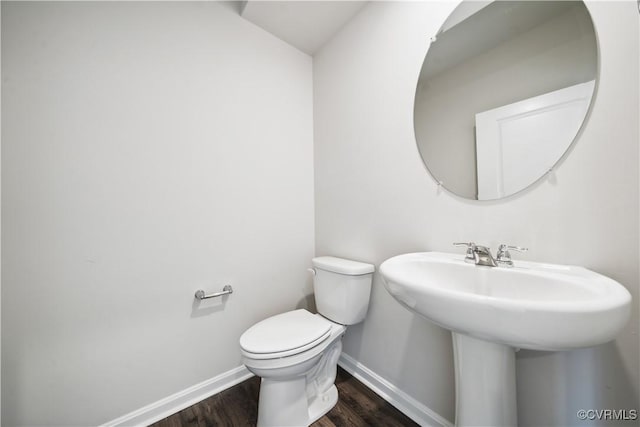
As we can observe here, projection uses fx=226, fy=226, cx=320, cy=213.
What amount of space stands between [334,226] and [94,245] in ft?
4.07

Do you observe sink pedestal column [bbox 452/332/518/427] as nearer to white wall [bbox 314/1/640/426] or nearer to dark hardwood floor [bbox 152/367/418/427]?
white wall [bbox 314/1/640/426]

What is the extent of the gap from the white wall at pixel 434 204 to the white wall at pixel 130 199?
45 centimetres

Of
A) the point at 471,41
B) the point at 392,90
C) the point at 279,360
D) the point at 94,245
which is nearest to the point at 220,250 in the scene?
the point at 94,245

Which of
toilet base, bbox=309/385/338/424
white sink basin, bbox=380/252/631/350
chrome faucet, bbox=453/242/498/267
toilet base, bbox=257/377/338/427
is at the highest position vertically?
chrome faucet, bbox=453/242/498/267

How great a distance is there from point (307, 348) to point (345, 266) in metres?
0.45

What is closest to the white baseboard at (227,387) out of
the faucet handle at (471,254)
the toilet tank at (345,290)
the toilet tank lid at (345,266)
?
the toilet tank at (345,290)

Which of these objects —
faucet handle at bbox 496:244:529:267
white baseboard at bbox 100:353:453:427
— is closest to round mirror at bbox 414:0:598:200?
faucet handle at bbox 496:244:529:267

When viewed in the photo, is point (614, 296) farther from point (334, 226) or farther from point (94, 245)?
point (94, 245)

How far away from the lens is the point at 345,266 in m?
1.27

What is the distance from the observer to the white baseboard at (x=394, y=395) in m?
1.05

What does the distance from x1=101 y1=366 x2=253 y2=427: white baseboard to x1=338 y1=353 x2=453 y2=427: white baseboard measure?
0.66 metres

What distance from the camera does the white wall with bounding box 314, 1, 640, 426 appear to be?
665mm

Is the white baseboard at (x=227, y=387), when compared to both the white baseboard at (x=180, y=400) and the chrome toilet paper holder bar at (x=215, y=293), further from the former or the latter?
the chrome toilet paper holder bar at (x=215, y=293)

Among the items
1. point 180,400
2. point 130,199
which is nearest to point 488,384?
point 180,400
